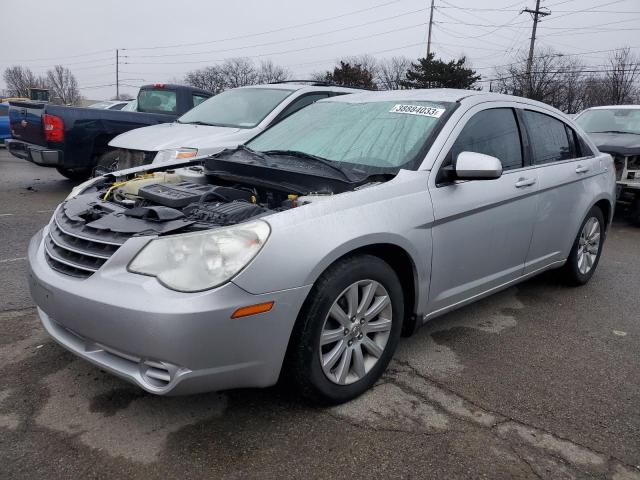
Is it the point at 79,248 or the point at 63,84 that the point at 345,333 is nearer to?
the point at 79,248

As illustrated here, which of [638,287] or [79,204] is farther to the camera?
[638,287]

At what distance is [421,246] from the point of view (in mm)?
2977

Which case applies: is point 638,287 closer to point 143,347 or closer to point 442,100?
point 442,100

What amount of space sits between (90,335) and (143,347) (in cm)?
33

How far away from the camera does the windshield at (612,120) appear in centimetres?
877

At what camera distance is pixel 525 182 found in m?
3.73

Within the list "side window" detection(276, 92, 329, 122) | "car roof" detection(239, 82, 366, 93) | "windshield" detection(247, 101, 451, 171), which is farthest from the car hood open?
"windshield" detection(247, 101, 451, 171)

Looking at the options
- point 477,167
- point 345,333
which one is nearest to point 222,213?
point 345,333

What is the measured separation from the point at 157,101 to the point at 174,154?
156 inches

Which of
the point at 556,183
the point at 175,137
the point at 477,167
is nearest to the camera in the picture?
the point at 477,167

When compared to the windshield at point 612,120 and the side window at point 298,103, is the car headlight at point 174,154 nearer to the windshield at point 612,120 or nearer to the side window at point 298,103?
the side window at point 298,103

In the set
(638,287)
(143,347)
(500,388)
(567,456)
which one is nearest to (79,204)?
(143,347)

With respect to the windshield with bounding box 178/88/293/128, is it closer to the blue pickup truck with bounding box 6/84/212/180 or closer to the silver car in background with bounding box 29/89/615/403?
the blue pickup truck with bounding box 6/84/212/180

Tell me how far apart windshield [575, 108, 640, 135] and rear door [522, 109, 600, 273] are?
4.96 m
